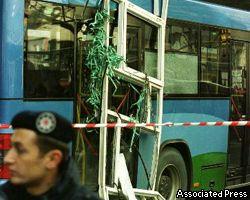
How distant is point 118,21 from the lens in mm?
6832

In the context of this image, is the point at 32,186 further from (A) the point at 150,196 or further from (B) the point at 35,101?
(A) the point at 150,196

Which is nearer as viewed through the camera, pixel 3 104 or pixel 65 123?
pixel 65 123

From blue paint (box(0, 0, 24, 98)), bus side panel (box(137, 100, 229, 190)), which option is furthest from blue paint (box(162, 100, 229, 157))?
blue paint (box(0, 0, 24, 98))

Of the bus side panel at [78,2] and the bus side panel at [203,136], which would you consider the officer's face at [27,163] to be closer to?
the bus side panel at [78,2]

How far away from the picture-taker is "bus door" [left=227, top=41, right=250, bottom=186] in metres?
9.55

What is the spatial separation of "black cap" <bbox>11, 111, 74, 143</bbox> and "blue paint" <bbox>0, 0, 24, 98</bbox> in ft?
11.4

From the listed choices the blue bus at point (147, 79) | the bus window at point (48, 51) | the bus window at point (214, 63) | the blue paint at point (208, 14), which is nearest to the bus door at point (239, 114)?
the blue bus at point (147, 79)

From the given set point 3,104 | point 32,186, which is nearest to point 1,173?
point 3,104

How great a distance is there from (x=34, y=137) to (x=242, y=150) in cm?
790

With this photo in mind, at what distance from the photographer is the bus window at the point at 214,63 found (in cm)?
879

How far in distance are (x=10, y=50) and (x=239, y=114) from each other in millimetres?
5077

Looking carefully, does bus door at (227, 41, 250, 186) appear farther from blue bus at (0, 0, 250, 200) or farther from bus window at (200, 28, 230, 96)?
bus window at (200, 28, 230, 96)

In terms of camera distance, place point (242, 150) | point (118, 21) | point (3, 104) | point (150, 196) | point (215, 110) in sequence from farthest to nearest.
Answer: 1. point (242, 150)
2. point (215, 110)
3. point (150, 196)
4. point (118, 21)
5. point (3, 104)

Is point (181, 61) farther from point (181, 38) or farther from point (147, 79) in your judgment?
point (147, 79)
